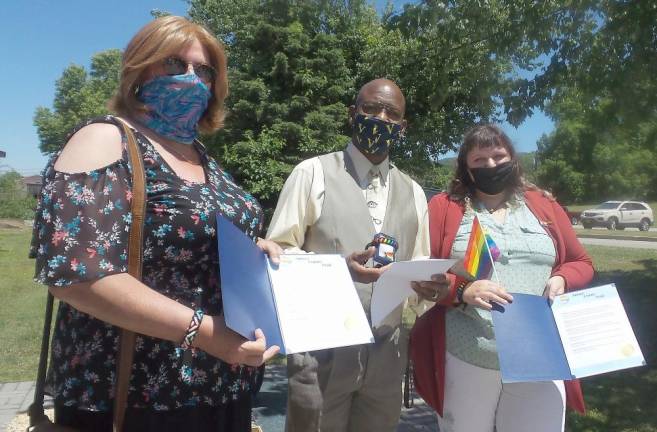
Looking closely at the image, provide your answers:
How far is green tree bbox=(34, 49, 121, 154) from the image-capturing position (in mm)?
51625

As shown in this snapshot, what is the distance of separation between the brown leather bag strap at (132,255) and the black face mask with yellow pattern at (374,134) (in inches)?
52.2

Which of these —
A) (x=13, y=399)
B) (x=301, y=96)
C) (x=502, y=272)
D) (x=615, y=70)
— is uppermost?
(x=301, y=96)

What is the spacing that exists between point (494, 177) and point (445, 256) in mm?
460

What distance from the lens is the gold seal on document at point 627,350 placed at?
2.37m

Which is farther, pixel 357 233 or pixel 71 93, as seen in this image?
pixel 71 93

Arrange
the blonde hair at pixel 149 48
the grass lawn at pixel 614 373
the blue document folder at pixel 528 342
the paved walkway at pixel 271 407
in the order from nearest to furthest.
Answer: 1. the blonde hair at pixel 149 48
2. the blue document folder at pixel 528 342
3. the paved walkway at pixel 271 407
4. the grass lawn at pixel 614 373

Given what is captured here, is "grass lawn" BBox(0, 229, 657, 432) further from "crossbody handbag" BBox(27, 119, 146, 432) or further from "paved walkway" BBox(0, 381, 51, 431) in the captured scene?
"crossbody handbag" BBox(27, 119, 146, 432)

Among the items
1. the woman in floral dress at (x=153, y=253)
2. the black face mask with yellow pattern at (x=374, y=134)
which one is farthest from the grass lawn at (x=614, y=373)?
the woman in floral dress at (x=153, y=253)

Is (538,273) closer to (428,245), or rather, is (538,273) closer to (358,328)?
(428,245)

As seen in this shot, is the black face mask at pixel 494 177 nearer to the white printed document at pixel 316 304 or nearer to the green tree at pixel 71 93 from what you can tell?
the white printed document at pixel 316 304

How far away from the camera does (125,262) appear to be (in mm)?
1443

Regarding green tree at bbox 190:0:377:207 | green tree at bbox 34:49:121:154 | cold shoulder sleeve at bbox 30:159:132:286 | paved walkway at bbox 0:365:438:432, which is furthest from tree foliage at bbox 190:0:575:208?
green tree at bbox 34:49:121:154

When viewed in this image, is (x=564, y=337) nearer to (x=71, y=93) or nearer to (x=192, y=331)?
(x=192, y=331)

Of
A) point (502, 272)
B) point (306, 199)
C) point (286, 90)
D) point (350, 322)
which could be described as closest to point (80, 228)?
point (350, 322)
